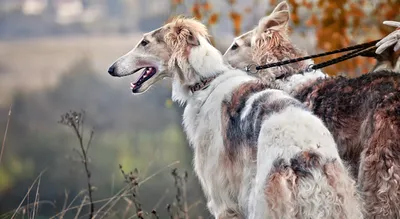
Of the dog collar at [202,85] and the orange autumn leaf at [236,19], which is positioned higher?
the dog collar at [202,85]

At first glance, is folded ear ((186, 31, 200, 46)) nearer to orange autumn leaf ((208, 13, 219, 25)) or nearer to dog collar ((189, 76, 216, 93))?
dog collar ((189, 76, 216, 93))

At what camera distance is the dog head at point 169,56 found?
681cm

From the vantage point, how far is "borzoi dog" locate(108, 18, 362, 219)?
4.91 m

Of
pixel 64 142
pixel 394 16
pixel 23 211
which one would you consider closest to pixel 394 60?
pixel 23 211

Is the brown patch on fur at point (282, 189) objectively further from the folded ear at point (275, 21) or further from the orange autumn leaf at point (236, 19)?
the orange autumn leaf at point (236, 19)

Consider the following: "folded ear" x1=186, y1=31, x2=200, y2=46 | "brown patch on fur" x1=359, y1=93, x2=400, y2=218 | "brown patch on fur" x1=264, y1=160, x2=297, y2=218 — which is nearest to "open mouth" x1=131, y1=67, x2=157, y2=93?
"folded ear" x1=186, y1=31, x2=200, y2=46

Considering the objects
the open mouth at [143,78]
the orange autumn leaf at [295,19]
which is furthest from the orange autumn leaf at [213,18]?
the open mouth at [143,78]

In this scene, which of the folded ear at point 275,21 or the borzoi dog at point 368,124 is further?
the folded ear at point 275,21

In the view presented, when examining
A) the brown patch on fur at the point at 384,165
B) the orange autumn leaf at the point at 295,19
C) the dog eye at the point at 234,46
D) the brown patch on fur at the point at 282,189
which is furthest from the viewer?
the orange autumn leaf at the point at 295,19

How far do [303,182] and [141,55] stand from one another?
267 centimetres

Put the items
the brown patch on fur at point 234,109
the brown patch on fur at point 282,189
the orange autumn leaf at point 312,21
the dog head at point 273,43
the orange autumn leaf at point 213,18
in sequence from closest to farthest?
the brown patch on fur at point 282,189 < the brown patch on fur at point 234,109 < the dog head at point 273,43 < the orange autumn leaf at point 213,18 < the orange autumn leaf at point 312,21

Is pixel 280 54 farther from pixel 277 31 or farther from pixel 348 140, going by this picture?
pixel 348 140

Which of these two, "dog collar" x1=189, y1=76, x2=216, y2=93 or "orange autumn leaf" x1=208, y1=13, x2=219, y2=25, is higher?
"dog collar" x1=189, y1=76, x2=216, y2=93

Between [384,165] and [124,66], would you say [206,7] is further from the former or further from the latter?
[384,165]
